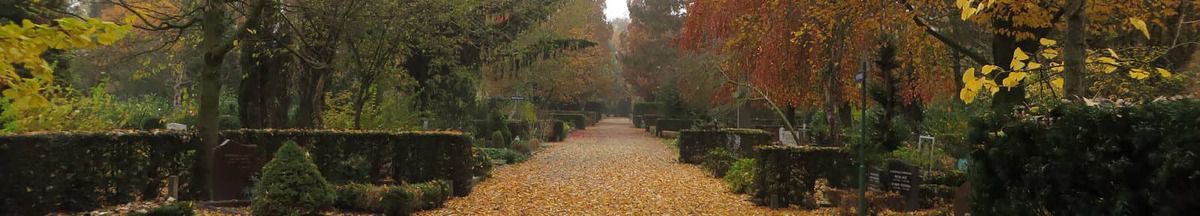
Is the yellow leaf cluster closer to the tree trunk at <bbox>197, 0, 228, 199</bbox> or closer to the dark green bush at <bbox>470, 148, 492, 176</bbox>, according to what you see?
the tree trunk at <bbox>197, 0, 228, 199</bbox>

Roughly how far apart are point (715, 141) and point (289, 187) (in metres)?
13.5

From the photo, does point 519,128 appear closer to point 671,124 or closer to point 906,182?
point 671,124

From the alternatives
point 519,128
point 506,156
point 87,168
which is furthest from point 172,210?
point 519,128

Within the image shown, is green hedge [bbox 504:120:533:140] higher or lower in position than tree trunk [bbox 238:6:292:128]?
lower

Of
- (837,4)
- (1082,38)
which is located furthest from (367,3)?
(1082,38)

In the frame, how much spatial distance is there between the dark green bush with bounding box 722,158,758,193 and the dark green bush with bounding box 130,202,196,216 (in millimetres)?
7213

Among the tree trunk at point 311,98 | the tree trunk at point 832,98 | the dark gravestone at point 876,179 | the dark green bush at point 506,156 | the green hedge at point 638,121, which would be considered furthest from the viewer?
the green hedge at point 638,121

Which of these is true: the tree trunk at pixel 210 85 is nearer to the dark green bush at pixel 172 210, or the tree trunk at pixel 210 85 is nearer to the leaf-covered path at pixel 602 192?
the dark green bush at pixel 172 210

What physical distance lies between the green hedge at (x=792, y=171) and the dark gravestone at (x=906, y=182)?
1868 mm

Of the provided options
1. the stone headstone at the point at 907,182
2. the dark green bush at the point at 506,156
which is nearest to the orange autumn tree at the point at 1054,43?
the stone headstone at the point at 907,182

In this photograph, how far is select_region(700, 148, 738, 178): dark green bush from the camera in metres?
15.5

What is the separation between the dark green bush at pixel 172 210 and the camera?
6613 mm

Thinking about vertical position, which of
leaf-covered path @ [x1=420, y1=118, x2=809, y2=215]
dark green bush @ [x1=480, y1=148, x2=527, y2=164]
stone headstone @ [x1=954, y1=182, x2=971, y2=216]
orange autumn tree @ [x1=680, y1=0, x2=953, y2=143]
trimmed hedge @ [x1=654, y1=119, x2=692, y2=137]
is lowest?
leaf-covered path @ [x1=420, y1=118, x2=809, y2=215]

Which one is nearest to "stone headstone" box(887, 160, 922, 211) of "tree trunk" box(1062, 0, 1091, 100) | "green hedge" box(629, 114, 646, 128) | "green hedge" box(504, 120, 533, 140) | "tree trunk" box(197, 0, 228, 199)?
"tree trunk" box(1062, 0, 1091, 100)
